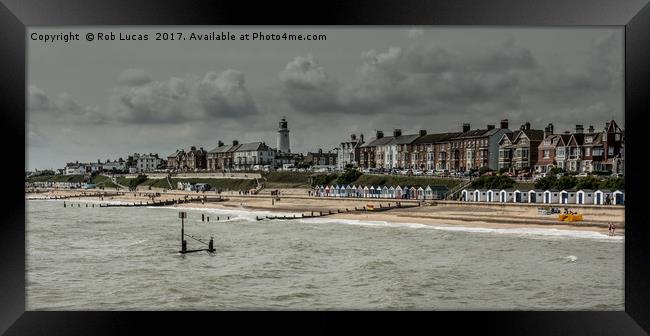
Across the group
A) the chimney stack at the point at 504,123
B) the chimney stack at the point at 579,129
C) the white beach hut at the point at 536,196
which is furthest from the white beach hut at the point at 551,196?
the chimney stack at the point at 504,123

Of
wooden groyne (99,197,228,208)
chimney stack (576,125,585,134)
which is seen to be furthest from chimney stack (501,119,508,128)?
wooden groyne (99,197,228,208)

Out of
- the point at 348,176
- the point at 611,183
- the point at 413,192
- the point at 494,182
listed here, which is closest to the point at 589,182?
the point at 611,183

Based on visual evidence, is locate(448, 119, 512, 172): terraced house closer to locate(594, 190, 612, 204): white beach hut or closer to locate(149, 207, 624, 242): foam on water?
locate(149, 207, 624, 242): foam on water

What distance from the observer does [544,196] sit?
16.2 meters

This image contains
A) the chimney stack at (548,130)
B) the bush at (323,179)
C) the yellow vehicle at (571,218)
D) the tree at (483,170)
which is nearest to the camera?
the chimney stack at (548,130)

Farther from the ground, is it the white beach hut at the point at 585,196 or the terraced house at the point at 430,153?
the terraced house at the point at 430,153

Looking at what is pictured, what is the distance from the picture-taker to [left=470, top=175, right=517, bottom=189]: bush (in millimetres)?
16672

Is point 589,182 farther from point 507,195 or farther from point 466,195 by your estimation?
point 466,195

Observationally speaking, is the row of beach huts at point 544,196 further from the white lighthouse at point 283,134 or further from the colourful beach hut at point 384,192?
the white lighthouse at point 283,134

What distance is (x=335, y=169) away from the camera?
21156 millimetres

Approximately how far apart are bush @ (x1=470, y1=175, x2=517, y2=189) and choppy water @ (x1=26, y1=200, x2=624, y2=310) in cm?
182

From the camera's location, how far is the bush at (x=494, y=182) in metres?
16.7

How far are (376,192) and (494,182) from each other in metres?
5.89

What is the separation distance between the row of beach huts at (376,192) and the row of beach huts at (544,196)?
168cm
